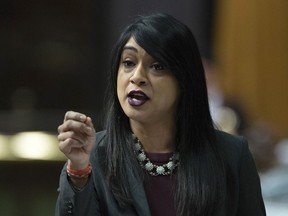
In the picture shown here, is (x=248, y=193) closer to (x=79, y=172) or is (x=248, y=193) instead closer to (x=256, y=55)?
(x=79, y=172)

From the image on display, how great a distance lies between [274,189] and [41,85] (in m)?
4.41

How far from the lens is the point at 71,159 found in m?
3.78

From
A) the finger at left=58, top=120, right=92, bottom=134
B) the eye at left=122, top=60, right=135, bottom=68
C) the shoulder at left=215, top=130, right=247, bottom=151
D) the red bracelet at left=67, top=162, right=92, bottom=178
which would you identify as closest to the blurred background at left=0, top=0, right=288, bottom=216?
the shoulder at left=215, top=130, right=247, bottom=151

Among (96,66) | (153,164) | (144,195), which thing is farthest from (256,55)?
(144,195)

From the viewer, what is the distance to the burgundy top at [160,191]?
3953 mm

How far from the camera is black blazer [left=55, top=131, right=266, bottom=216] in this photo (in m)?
3.86

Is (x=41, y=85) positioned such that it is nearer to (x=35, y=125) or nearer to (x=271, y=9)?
(x=35, y=125)

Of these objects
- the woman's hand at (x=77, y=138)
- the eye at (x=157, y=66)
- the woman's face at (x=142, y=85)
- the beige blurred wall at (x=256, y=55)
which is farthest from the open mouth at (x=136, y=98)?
the beige blurred wall at (x=256, y=55)

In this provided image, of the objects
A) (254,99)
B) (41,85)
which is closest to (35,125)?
(41,85)

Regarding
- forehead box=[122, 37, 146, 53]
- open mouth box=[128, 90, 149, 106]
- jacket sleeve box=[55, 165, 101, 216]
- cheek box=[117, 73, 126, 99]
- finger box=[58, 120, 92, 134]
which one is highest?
forehead box=[122, 37, 146, 53]

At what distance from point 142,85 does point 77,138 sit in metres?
0.34

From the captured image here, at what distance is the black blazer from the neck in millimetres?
132

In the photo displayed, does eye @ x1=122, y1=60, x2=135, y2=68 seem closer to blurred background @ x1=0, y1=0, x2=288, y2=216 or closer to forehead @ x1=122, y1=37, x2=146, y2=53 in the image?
forehead @ x1=122, y1=37, x2=146, y2=53

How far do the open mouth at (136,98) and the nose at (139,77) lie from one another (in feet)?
0.11
